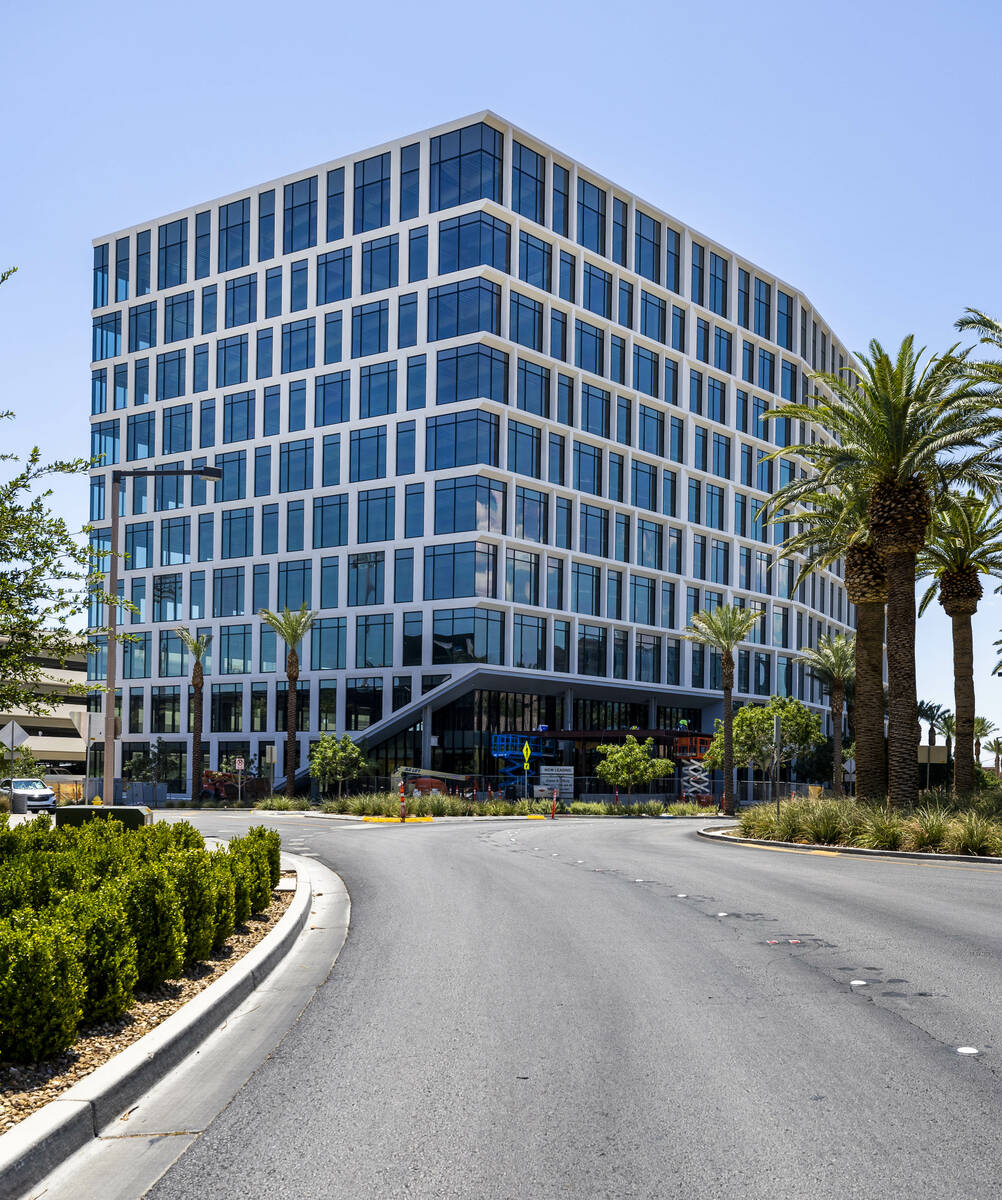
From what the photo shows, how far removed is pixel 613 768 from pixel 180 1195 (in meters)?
56.8

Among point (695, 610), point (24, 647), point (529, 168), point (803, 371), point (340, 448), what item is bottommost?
point (24, 647)

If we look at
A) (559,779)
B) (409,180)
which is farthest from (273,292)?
(559,779)

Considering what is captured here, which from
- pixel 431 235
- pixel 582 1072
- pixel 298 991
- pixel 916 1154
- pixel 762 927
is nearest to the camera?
pixel 916 1154

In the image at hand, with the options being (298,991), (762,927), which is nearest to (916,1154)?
(298,991)

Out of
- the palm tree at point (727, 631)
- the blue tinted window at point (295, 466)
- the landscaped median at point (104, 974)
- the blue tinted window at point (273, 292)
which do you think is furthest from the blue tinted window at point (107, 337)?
the landscaped median at point (104, 974)

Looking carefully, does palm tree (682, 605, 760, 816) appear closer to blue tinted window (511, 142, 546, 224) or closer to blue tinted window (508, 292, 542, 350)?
blue tinted window (508, 292, 542, 350)

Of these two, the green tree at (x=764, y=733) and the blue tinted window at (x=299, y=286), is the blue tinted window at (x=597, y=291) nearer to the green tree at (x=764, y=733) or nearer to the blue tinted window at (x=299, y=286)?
the blue tinted window at (x=299, y=286)

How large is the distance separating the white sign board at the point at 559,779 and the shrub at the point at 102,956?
5111 cm

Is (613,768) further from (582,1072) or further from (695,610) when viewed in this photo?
(582,1072)

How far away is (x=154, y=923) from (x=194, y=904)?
40.6 inches

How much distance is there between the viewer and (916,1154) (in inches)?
217

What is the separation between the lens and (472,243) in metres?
65.0

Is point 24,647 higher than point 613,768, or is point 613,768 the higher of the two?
point 24,647

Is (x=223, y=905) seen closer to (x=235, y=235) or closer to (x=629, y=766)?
(x=629, y=766)
